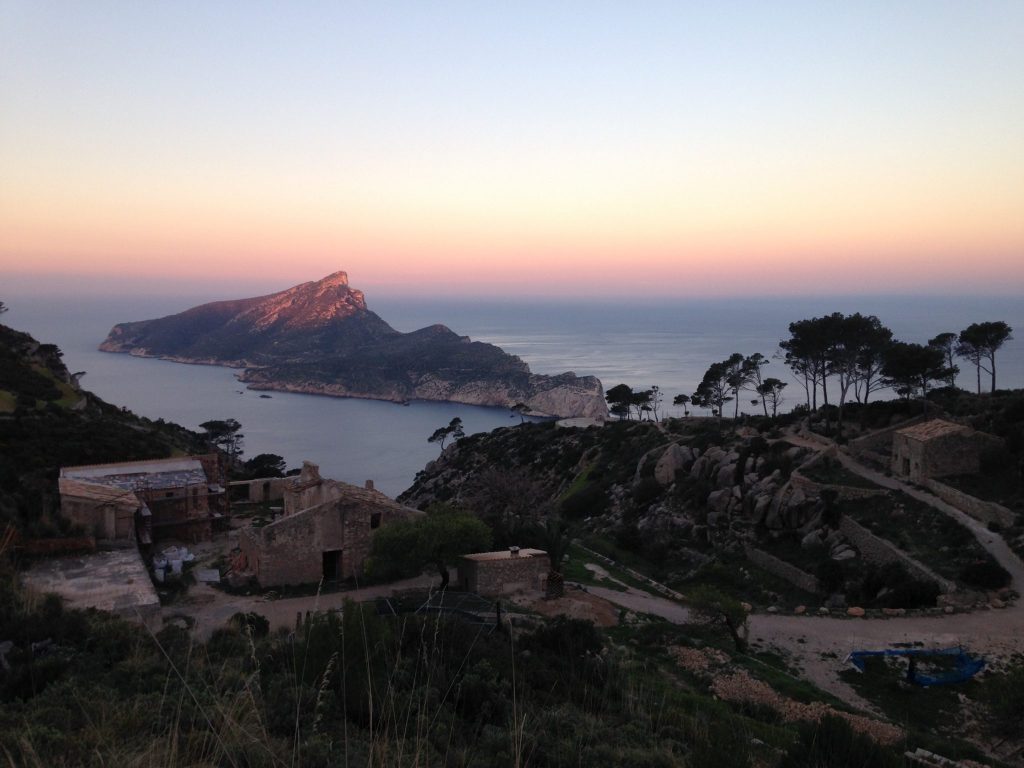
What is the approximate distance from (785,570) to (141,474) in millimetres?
19648

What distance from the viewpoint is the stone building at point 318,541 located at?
51.3 ft

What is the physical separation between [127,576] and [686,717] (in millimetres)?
11263

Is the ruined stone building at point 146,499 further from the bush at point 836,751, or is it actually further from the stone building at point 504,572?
the bush at point 836,751

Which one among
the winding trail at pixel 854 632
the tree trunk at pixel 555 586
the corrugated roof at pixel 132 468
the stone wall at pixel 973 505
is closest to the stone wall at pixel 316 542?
the tree trunk at pixel 555 586

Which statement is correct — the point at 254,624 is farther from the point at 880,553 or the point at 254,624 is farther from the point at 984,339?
the point at 984,339

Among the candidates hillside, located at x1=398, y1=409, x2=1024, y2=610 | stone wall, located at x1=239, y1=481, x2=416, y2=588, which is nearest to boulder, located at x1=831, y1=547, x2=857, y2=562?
hillside, located at x1=398, y1=409, x2=1024, y2=610

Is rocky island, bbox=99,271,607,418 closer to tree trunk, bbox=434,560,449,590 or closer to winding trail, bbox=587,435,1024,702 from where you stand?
winding trail, bbox=587,435,1024,702

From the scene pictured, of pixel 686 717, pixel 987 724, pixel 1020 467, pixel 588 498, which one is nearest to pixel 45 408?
pixel 588 498

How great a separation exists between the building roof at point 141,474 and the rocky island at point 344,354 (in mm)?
83967

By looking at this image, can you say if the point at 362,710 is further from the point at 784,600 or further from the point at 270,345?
the point at 270,345

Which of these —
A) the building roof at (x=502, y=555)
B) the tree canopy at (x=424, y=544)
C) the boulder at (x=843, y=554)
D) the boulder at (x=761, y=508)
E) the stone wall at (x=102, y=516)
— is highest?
the stone wall at (x=102, y=516)

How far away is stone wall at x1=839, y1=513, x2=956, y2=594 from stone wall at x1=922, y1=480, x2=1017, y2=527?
3111mm

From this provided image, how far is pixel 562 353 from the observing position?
17762cm

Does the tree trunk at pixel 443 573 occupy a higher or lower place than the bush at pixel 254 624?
lower
